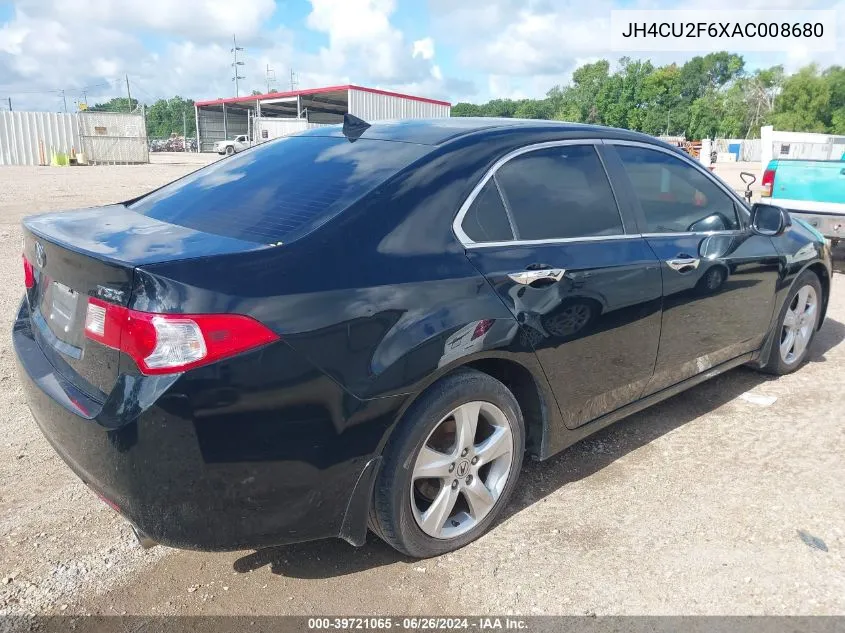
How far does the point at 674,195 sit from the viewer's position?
12.2 feet

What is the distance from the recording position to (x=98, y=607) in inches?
94.1

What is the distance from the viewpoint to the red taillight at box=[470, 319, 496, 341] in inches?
97.9

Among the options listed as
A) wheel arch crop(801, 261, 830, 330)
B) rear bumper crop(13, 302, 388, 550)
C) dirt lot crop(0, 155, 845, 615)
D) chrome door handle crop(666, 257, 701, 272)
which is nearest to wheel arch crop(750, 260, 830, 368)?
wheel arch crop(801, 261, 830, 330)

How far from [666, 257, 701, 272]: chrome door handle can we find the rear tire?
4.28 ft

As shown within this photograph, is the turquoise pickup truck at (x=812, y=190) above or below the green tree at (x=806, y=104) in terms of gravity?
below

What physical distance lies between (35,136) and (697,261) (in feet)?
125

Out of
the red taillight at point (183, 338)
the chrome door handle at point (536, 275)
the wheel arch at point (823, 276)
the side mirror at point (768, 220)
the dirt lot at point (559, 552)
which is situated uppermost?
the side mirror at point (768, 220)

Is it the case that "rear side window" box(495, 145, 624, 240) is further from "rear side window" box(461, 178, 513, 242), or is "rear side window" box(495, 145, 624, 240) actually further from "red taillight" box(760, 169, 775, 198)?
"red taillight" box(760, 169, 775, 198)

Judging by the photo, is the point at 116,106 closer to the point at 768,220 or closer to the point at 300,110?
the point at 300,110

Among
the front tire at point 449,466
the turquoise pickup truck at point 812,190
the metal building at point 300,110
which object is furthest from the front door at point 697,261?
the metal building at point 300,110

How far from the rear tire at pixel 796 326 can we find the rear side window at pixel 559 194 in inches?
78.0

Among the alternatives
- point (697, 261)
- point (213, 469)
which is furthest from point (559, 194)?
point (213, 469)

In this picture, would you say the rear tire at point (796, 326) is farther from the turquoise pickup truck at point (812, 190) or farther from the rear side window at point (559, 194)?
the turquoise pickup truck at point (812, 190)

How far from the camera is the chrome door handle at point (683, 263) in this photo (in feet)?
11.0
